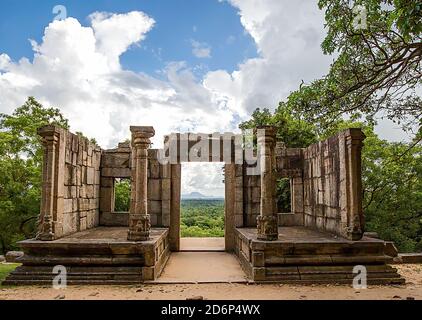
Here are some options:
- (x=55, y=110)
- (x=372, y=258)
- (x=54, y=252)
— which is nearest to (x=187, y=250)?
(x=54, y=252)

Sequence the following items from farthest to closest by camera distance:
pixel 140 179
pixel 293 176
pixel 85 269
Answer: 1. pixel 293 176
2. pixel 140 179
3. pixel 85 269

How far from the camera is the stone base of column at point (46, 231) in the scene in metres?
7.60

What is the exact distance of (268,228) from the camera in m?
7.60

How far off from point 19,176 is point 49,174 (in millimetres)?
7990

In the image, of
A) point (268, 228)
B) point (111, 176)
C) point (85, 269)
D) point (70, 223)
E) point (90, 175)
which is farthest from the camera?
point (111, 176)

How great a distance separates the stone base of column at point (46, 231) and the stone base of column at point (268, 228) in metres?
4.62

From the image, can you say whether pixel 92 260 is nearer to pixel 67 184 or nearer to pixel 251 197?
pixel 67 184

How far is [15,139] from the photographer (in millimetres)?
14742

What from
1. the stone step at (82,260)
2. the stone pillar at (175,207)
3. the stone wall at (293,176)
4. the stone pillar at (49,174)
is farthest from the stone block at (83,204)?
the stone wall at (293,176)

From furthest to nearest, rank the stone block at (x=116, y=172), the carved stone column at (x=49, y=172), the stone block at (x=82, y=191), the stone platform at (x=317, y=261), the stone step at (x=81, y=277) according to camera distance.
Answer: the stone block at (x=116, y=172) → the stone block at (x=82, y=191) → the carved stone column at (x=49, y=172) → the stone platform at (x=317, y=261) → the stone step at (x=81, y=277)

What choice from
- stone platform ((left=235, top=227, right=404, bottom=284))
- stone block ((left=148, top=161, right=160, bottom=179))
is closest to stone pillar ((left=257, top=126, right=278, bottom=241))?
stone platform ((left=235, top=227, right=404, bottom=284))

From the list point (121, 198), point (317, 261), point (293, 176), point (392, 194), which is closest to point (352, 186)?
point (317, 261)

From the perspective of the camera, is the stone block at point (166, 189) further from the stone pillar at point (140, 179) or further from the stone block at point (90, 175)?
the stone pillar at point (140, 179)

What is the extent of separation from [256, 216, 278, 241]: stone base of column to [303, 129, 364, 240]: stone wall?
1712mm
